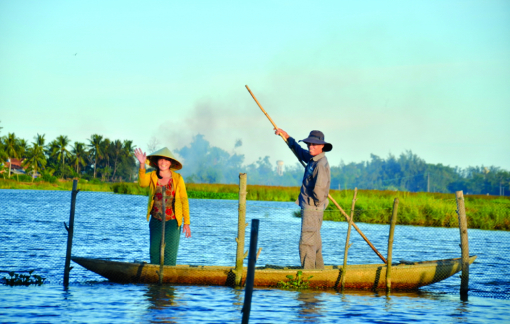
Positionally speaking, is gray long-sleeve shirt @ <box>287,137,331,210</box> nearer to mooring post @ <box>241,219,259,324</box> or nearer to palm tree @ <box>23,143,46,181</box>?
mooring post @ <box>241,219,259,324</box>

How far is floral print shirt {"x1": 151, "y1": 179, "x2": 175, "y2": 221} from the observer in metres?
8.66

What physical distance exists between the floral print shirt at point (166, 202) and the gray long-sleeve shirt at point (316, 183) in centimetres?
193

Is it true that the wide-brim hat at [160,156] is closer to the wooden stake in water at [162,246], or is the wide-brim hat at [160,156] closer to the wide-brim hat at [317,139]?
the wooden stake in water at [162,246]

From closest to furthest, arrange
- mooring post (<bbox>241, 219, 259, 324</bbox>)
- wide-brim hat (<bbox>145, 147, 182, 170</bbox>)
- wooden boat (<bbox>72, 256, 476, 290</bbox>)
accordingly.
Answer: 1. mooring post (<bbox>241, 219, 259, 324</bbox>)
2. wide-brim hat (<bbox>145, 147, 182, 170</bbox>)
3. wooden boat (<bbox>72, 256, 476, 290</bbox>)

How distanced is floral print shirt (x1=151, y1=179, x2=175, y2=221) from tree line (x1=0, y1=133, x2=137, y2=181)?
76022 mm

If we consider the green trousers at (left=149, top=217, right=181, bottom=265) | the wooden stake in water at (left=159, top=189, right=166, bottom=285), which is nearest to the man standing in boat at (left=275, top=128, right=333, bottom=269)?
the green trousers at (left=149, top=217, right=181, bottom=265)

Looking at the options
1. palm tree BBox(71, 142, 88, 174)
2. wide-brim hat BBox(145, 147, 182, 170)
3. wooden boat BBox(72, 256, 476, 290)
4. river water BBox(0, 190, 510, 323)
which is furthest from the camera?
palm tree BBox(71, 142, 88, 174)

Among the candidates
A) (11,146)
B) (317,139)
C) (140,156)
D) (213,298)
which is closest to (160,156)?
(140,156)

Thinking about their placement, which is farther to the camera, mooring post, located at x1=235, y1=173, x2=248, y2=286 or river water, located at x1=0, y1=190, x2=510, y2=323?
mooring post, located at x1=235, y1=173, x2=248, y2=286

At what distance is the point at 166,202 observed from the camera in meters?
8.69

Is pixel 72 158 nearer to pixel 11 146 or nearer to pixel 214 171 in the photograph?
pixel 11 146

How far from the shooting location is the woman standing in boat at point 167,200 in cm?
864

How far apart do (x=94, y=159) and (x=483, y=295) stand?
94325 mm

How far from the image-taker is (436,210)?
2481 centimetres
